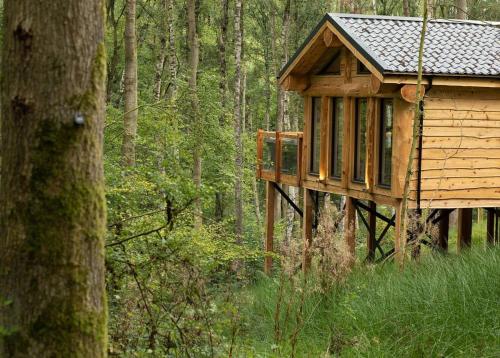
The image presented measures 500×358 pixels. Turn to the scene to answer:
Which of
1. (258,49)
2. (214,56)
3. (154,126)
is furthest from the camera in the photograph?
(258,49)

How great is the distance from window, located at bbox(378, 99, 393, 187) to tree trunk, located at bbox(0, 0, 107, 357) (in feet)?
36.6

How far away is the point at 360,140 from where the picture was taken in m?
15.5

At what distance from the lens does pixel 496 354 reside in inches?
273

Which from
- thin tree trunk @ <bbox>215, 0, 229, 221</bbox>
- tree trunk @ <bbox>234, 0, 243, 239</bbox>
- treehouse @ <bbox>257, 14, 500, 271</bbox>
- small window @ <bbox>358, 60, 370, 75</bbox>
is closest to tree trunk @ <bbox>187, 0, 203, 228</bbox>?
tree trunk @ <bbox>234, 0, 243, 239</bbox>

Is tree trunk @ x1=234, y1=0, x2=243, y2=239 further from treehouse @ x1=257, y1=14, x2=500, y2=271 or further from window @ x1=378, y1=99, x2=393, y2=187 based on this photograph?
window @ x1=378, y1=99, x2=393, y2=187

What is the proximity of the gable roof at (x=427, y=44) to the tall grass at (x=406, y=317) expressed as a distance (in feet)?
15.5

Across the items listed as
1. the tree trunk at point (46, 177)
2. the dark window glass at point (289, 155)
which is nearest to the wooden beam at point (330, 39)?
the dark window glass at point (289, 155)

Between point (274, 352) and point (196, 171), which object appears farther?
point (196, 171)

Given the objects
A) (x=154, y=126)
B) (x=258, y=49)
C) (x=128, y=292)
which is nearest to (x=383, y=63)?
(x=154, y=126)

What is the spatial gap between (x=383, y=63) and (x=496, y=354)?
7209 mm

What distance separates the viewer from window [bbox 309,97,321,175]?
1712 centimetres

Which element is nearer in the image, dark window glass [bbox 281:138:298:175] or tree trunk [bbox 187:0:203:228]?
dark window glass [bbox 281:138:298:175]

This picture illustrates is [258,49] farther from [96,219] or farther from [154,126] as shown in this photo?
[96,219]

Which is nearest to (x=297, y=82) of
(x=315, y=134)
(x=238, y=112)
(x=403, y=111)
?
(x=315, y=134)
